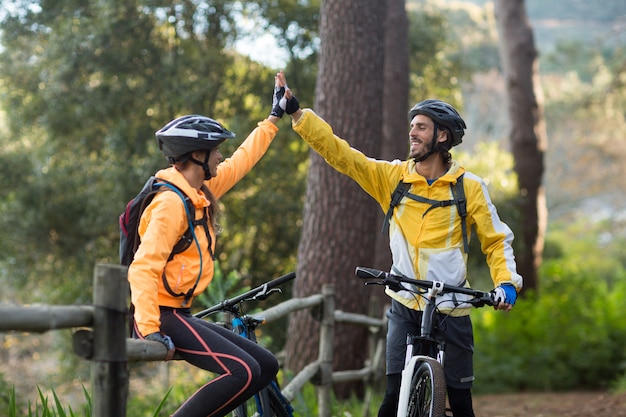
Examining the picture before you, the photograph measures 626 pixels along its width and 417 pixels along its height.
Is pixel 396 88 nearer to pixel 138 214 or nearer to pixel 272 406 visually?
pixel 272 406

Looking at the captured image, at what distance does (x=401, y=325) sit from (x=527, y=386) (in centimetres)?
1038

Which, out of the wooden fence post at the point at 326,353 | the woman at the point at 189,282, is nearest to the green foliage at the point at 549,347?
the wooden fence post at the point at 326,353

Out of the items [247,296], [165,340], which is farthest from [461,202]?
[165,340]

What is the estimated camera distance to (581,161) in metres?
34.8

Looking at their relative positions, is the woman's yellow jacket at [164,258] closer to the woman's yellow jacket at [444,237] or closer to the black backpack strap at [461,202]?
the woman's yellow jacket at [444,237]

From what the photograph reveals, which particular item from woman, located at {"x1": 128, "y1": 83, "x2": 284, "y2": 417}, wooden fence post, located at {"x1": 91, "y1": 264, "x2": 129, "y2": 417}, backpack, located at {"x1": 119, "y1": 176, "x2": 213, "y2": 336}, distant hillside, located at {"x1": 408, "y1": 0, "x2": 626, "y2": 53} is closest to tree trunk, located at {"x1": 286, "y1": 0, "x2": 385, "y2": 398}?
woman, located at {"x1": 128, "y1": 83, "x2": 284, "y2": 417}

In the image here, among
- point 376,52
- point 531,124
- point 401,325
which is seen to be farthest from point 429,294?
point 531,124

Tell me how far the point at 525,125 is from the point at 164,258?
15198 mm

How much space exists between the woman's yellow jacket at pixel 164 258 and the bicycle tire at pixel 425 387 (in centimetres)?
114

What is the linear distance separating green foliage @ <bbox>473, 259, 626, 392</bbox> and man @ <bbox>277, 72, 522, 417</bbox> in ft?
31.9

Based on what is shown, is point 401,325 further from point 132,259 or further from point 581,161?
point 581,161

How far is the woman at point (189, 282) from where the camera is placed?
12.0ft

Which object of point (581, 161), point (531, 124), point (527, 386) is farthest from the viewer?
point (581, 161)

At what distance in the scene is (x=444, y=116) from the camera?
4.71m
